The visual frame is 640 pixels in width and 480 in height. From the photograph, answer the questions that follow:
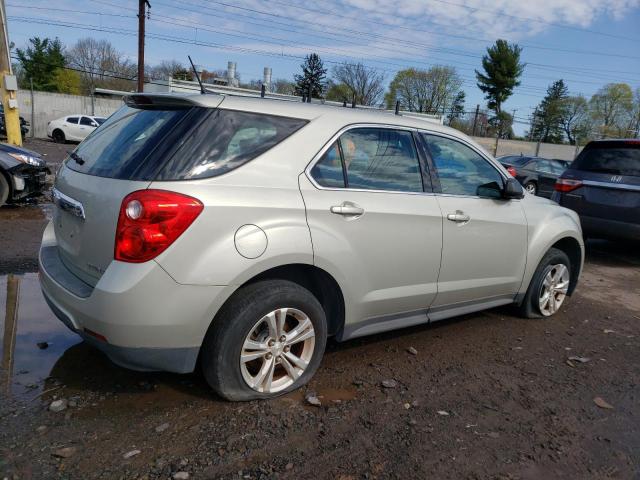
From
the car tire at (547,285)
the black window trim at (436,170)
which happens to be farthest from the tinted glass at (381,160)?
the car tire at (547,285)

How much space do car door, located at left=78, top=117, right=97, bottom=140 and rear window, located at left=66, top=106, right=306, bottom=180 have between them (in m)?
26.7

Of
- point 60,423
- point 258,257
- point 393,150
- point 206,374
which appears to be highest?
point 393,150

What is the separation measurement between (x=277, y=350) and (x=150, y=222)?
1034 mm

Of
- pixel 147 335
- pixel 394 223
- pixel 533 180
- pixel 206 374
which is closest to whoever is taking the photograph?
pixel 147 335

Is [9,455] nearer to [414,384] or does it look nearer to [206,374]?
[206,374]

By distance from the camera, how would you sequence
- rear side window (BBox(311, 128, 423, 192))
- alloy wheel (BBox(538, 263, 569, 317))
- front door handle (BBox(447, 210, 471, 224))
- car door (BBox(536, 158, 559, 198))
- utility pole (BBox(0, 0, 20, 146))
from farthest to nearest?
car door (BBox(536, 158, 559, 198)) → utility pole (BBox(0, 0, 20, 146)) → alloy wheel (BBox(538, 263, 569, 317)) → front door handle (BBox(447, 210, 471, 224)) → rear side window (BBox(311, 128, 423, 192))

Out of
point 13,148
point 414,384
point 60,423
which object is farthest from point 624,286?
point 13,148

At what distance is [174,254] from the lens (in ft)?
8.18

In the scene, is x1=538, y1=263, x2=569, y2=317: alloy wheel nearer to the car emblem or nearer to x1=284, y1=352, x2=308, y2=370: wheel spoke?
x1=284, y1=352, x2=308, y2=370: wheel spoke

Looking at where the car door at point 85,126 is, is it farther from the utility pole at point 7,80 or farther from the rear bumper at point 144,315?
the rear bumper at point 144,315

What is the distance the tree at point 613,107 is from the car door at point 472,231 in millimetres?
77756

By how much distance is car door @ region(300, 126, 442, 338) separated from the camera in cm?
301

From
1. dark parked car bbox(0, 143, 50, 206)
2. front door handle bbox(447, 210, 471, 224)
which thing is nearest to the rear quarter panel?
front door handle bbox(447, 210, 471, 224)

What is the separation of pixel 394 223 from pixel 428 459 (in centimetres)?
141
